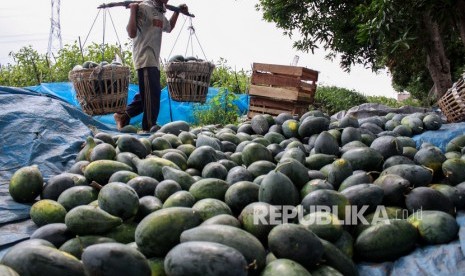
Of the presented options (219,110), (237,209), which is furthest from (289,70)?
(237,209)

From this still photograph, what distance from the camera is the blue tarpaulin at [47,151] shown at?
173cm

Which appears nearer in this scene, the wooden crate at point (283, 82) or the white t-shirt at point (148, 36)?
the white t-shirt at point (148, 36)

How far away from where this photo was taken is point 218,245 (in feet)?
4.44

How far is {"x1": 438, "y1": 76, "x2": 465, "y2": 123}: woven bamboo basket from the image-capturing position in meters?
4.72

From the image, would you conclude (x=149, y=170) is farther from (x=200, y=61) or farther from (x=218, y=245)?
(x=200, y=61)

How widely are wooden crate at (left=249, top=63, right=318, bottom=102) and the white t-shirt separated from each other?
2.49 meters

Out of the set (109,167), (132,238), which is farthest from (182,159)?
(132,238)

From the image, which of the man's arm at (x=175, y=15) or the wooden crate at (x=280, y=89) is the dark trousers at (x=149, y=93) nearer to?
the man's arm at (x=175, y=15)

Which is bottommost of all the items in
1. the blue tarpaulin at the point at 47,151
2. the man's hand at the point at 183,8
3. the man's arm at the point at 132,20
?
the blue tarpaulin at the point at 47,151

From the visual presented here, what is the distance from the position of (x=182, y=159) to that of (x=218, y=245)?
1.44 m

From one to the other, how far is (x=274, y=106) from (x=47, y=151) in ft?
15.5

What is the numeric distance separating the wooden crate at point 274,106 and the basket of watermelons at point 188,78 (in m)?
1.99

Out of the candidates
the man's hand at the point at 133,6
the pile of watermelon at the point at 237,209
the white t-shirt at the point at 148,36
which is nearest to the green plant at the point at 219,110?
the white t-shirt at the point at 148,36

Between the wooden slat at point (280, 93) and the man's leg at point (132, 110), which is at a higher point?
the wooden slat at point (280, 93)
